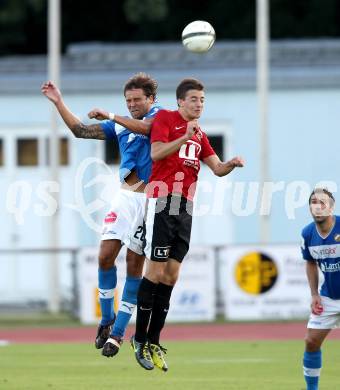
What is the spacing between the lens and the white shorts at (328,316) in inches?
531

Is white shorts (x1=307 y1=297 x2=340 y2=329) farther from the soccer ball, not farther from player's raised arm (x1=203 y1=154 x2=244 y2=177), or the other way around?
the soccer ball

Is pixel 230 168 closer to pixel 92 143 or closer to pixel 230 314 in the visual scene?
pixel 230 314

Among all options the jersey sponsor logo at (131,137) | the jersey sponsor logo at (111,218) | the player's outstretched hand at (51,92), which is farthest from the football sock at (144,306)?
the player's outstretched hand at (51,92)

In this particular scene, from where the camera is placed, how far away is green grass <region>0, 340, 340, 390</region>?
15.0 meters

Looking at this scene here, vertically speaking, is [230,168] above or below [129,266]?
above

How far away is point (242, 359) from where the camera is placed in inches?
720

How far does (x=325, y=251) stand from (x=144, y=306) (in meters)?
2.09

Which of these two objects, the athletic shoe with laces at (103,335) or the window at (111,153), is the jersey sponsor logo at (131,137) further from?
the window at (111,153)

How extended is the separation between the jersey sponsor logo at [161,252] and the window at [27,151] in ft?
52.3

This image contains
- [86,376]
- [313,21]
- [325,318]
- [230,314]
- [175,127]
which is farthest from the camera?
[313,21]

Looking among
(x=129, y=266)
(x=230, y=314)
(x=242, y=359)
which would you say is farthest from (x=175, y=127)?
(x=230, y=314)

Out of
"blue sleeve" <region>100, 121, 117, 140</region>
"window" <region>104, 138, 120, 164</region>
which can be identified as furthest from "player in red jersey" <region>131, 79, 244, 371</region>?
"window" <region>104, 138, 120, 164</region>

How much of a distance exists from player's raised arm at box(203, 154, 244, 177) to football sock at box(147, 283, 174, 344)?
3.98 feet

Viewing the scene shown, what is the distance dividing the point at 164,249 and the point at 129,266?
2.68 feet
